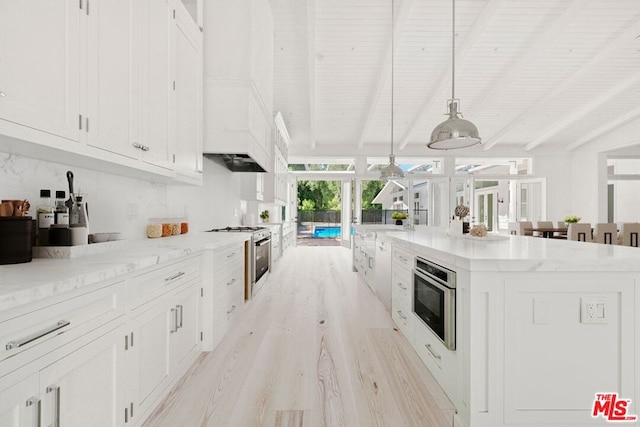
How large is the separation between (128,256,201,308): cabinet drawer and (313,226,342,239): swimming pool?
937 cm

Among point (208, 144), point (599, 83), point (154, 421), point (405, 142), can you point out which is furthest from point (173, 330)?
point (599, 83)

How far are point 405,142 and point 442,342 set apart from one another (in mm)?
7431

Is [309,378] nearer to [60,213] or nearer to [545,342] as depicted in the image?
[545,342]

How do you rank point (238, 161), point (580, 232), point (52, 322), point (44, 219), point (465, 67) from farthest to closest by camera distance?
point (580, 232), point (465, 67), point (238, 161), point (44, 219), point (52, 322)

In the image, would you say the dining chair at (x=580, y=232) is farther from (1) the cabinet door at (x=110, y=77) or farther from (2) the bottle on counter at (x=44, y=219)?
(2) the bottle on counter at (x=44, y=219)

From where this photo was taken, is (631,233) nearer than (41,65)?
No

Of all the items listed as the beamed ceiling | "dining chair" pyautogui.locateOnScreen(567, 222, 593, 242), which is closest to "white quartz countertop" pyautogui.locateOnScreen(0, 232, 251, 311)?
the beamed ceiling

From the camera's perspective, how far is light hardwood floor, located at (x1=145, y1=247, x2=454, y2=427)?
174cm

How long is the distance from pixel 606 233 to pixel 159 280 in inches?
305

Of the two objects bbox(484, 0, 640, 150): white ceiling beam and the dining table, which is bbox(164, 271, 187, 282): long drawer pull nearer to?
bbox(484, 0, 640, 150): white ceiling beam

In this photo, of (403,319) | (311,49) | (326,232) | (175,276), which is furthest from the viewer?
(326,232)

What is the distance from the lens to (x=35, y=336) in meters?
0.94

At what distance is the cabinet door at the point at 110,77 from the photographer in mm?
1501

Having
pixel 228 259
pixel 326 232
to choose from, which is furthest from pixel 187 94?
pixel 326 232
